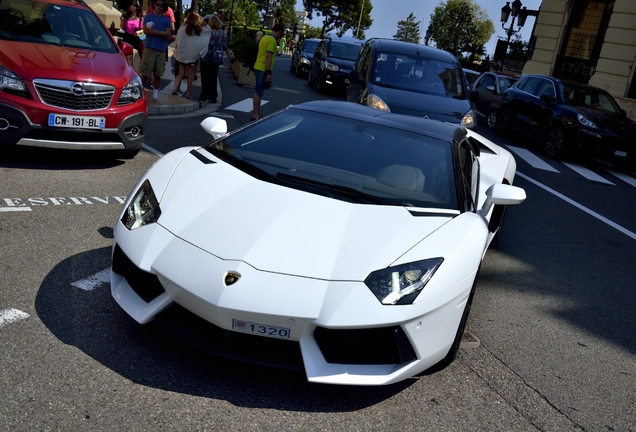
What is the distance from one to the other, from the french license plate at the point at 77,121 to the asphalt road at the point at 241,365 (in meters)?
0.51

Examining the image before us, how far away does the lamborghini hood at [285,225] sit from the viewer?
332 centimetres

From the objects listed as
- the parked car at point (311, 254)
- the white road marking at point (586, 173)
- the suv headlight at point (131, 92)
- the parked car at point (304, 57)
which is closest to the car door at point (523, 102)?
the white road marking at point (586, 173)

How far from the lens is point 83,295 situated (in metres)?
4.11

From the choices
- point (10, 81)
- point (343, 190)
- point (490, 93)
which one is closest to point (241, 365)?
point (343, 190)

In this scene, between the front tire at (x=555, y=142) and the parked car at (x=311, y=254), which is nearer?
the parked car at (x=311, y=254)

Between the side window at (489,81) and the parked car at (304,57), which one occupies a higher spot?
the side window at (489,81)

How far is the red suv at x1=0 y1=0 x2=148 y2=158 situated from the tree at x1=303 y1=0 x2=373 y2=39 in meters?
103

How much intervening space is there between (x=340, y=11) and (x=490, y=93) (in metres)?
96.9

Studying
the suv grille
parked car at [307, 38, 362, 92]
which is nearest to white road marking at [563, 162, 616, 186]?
parked car at [307, 38, 362, 92]

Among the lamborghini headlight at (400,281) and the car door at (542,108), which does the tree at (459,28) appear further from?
the lamborghini headlight at (400,281)

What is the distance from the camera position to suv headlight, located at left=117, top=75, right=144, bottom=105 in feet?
23.6

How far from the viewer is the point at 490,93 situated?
59.1ft

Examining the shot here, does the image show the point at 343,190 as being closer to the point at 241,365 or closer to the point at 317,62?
the point at 241,365

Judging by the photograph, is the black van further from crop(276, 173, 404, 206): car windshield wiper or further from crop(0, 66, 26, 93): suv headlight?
crop(276, 173, 404, 206): car windshield wiper
